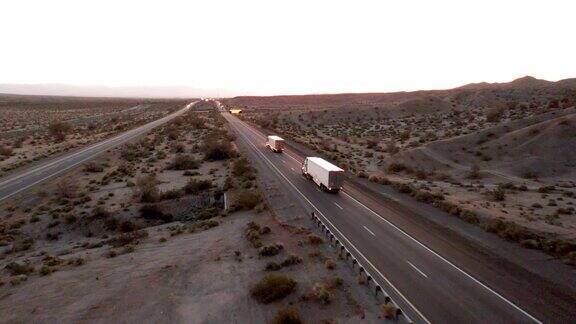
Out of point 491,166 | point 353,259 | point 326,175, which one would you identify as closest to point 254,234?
point 353,259

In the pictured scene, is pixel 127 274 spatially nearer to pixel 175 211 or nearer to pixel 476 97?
pixel 175 211

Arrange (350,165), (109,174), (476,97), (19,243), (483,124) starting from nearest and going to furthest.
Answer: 1. (19,243)
2. (109,174)
3. (350,165)
4. (483,124)
5. (476,97)

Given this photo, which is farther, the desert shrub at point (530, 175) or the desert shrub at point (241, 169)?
the desert shrub at point (241, 169)

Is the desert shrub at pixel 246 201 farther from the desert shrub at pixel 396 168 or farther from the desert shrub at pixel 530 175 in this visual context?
the desert shrub at pixel 530 175

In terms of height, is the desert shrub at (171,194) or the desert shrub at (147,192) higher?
the desert shrub at (147,192)

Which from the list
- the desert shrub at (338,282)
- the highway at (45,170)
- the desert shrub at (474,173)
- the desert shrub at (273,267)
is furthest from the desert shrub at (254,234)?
the desert shrub at (474,173)

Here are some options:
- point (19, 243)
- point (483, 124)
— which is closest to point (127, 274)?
point (19, 243)
